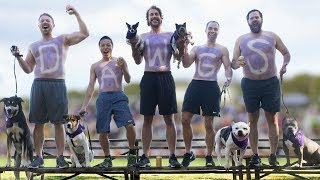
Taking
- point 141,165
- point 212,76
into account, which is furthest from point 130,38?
point 141,165

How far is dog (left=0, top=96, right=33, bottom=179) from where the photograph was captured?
9.34m

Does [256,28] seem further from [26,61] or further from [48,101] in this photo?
[26,61]

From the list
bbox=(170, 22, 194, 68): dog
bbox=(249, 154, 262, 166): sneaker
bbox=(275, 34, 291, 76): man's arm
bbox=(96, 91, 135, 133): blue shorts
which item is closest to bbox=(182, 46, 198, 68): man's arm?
bbox=(170, 22, 194, 68): dog

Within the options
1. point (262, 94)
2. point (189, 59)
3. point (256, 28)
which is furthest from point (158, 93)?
point (256, 28)

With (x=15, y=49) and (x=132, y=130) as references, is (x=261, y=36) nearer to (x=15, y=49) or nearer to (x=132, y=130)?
(x=132, y=130)

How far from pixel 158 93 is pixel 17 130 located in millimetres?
2527

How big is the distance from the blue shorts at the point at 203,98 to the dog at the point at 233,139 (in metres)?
0.39

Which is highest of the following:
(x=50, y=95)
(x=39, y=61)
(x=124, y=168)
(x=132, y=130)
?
(x=39, y=61)

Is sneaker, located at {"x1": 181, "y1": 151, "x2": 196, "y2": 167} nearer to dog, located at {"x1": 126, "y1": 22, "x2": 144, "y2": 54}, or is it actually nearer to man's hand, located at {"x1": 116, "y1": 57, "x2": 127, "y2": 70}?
man's hand, located at {"x1": 116, "y1": 57, "x2": 127, "y2": 70}

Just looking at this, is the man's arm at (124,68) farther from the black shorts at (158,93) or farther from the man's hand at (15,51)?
the man's hand at (15,51)

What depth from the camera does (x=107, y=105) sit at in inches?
358

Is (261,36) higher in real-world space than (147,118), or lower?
higher

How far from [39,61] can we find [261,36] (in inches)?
144

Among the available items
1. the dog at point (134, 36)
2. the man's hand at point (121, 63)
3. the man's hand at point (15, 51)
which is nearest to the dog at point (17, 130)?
the man's hand at point (15, 51)
